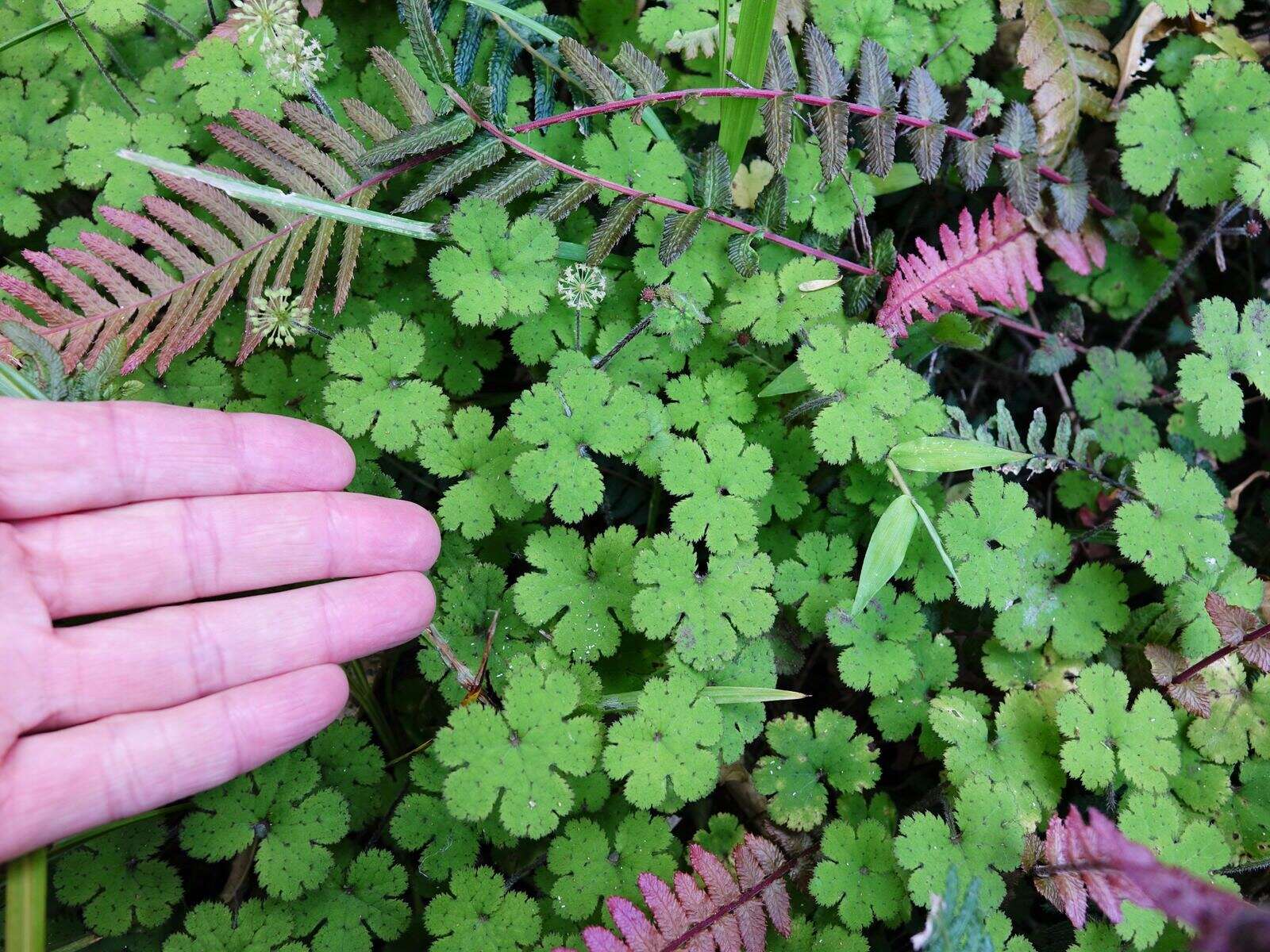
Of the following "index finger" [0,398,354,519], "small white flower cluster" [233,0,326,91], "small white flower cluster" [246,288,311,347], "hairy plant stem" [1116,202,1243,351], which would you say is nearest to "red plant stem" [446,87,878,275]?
"small white flower cluster" [233,0,326,91]

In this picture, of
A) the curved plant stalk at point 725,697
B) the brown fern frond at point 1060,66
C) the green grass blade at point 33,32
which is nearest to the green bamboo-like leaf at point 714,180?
the brown fern frond at point 1060,66

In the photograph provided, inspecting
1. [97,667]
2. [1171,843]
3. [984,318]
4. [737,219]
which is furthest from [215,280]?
[1171,843]

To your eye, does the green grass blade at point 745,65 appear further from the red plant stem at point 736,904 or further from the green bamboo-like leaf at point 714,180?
the red plant stem at point 736,904

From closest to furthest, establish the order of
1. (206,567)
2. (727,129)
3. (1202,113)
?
(206,567) → (727,129) → (1202,113)

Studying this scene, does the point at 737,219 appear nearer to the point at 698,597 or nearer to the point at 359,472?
the point at 698,597

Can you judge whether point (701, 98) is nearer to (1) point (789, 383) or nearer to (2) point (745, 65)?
(2) point (745, 65)

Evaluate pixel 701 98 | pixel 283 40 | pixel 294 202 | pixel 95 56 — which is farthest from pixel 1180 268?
pixel 95 56

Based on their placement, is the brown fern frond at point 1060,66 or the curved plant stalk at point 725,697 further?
the brown fern frond at point 1060,66
